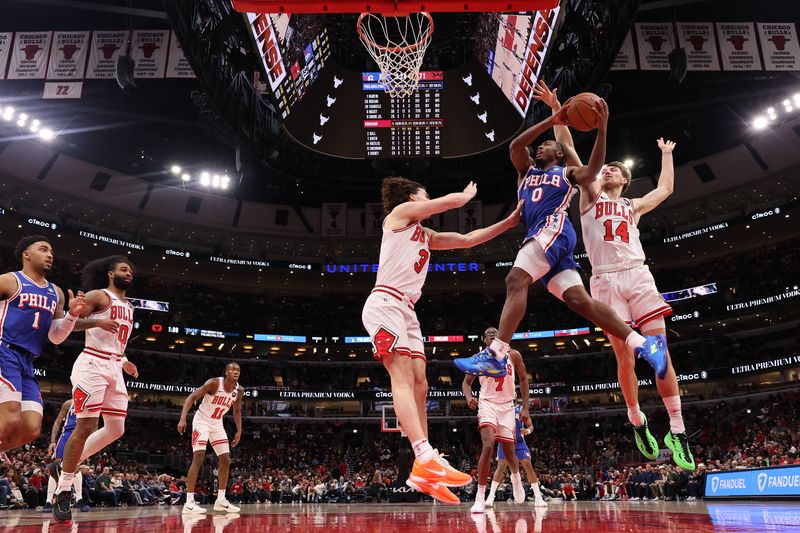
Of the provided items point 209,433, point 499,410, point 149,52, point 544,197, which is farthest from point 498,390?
point 149,52

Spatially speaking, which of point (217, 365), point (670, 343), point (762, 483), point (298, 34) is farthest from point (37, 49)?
point (670, 343)

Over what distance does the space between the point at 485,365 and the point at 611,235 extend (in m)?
1.83

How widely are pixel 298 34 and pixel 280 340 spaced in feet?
65.4

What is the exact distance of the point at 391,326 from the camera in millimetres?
4445

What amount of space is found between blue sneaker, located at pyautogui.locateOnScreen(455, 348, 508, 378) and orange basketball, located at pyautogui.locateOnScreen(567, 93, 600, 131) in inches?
83.6

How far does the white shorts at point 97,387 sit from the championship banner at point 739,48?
15169mm

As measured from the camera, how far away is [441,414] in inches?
1264

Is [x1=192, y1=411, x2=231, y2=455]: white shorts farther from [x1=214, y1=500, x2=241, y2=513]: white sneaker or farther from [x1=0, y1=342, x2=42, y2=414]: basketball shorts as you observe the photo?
[x1=0, y1=342, x2=42, y2=414]: basketball shorts

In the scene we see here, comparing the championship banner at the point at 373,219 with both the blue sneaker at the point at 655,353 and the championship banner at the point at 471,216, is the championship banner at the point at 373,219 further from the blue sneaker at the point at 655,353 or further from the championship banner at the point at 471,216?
the blue sneaker at the point at 655,353

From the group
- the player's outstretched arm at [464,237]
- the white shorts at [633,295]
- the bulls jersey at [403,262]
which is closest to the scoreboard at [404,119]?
the player's outstretched arm at [464,237]

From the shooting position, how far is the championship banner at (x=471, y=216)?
3130cm

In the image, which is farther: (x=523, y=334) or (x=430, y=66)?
(x=523, y=334)

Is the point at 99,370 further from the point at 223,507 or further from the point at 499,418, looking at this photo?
the point at 499,418

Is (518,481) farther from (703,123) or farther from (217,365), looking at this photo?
(217,365)
